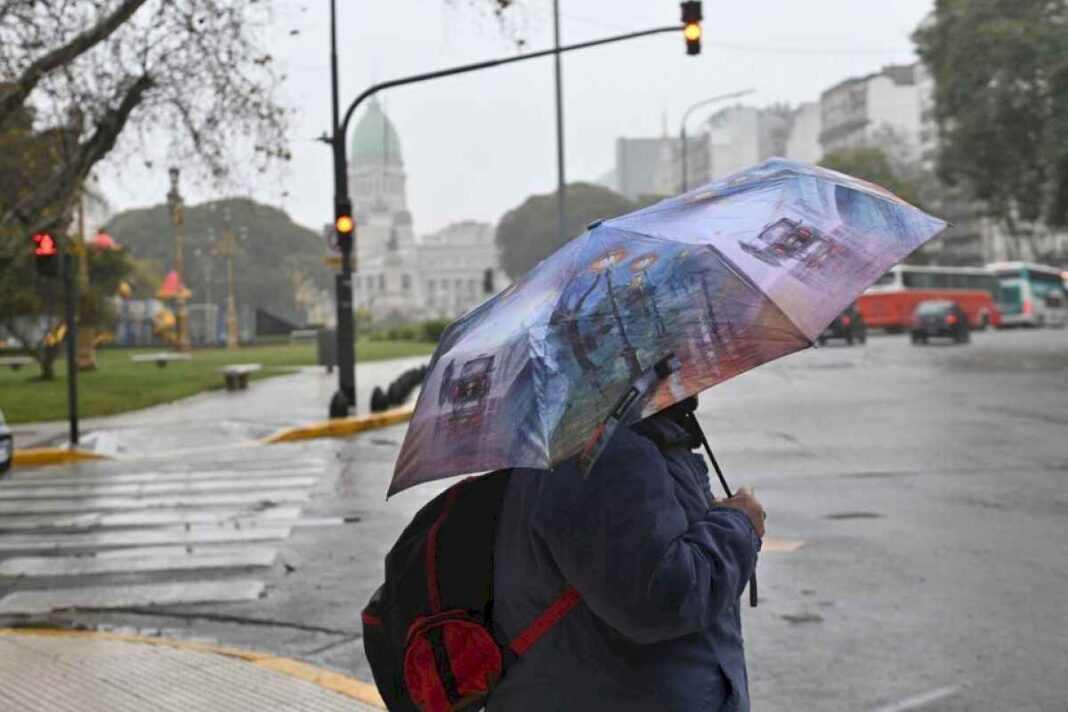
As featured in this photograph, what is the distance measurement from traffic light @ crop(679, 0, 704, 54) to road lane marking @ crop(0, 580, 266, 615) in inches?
587

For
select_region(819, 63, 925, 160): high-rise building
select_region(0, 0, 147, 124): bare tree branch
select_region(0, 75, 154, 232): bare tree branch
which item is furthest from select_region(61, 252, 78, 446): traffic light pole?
select_region(819, 63, 925, 160): high-rise building

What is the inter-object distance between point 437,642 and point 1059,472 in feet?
32.3

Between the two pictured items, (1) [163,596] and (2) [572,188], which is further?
(2) [572,188]

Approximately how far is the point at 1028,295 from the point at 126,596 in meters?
60.7

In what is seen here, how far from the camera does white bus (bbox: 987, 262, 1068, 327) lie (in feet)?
202

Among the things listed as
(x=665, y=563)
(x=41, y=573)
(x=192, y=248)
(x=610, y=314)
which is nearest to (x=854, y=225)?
(x=610, y=314)

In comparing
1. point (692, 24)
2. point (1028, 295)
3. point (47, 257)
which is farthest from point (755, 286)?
point (1028, 295)

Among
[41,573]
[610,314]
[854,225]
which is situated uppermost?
[854,225]

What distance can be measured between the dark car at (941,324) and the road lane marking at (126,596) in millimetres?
36085

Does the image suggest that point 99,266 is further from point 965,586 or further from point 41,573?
point 965,586

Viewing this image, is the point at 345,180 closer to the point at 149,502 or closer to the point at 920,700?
the point at 149,502

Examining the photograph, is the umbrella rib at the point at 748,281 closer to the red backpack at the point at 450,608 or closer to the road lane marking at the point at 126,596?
the red backpack at the point at 450,608

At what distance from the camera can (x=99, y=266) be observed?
1385 inches

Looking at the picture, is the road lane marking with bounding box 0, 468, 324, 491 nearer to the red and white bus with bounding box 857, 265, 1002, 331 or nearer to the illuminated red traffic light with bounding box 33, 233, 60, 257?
the illuminated red traffic light with bounding box 33, 233, 60, 257
